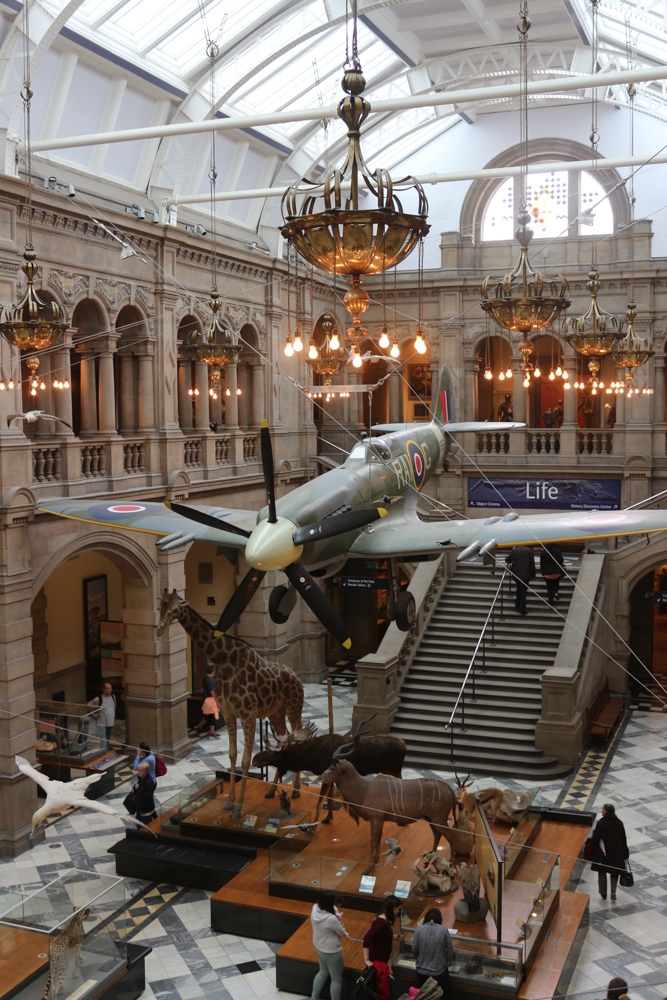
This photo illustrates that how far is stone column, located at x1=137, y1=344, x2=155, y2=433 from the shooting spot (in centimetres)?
1761

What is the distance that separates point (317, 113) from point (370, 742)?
8.59m

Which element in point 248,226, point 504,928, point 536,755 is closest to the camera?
point 504,928

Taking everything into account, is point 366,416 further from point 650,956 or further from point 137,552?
point 650,956

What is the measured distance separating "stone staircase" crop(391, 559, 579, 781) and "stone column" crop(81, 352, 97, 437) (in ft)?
27.1

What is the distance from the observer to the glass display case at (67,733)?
49.4 ft

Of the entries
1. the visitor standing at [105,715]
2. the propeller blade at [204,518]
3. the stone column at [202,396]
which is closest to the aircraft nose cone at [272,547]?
the propeller blade at [204,518]

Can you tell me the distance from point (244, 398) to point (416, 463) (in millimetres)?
7592

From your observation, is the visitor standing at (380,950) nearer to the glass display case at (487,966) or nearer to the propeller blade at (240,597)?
the glass display case at (487,966)

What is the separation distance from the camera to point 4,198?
535 inches

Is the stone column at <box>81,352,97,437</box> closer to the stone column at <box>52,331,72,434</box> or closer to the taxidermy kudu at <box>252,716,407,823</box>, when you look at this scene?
the stone column at <box>52,331,72,434</box>

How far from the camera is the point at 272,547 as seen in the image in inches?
405

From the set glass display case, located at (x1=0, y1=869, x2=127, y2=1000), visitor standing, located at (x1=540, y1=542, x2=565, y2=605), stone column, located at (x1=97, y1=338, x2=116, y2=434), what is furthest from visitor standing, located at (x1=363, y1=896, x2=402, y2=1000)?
visitor standing, located at (x1=540, y1=542, x2=565, y2=605)

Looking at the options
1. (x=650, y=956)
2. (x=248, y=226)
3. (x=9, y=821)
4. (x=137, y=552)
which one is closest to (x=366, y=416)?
(x=248, y=226)

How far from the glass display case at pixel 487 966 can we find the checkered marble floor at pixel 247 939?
824mm
